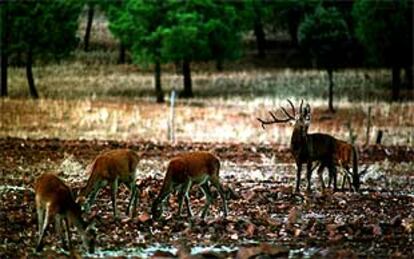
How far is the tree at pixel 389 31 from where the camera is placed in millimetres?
47938

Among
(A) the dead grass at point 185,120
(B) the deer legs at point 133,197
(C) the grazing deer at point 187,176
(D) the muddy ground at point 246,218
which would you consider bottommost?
(A) the dead grass at point 185,120

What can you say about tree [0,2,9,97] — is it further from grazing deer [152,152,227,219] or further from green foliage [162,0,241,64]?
grazing deer [152,152,227,219]

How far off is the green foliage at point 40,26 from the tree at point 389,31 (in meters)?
14.7

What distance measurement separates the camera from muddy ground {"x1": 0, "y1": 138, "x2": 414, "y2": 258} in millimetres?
12398

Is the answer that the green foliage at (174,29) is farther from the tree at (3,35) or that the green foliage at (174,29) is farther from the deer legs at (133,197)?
the deer legs at (133,197)

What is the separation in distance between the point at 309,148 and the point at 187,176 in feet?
11.7

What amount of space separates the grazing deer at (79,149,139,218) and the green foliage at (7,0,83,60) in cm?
3364

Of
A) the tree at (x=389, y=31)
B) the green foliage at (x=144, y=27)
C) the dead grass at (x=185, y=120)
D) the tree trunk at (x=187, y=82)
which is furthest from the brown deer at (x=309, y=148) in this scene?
the tree trunk at (x=187, y=82)

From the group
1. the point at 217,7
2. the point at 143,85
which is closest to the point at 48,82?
the point at 143,85

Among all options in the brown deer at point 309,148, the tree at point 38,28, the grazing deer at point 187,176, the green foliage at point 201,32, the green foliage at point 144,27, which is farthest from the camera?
the green foliage at point 144,27

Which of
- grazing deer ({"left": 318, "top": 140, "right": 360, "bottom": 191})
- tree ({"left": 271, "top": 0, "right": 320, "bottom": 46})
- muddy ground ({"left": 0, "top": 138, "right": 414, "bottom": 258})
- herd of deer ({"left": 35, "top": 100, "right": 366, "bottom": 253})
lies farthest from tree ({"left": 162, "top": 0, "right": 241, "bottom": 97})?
grazing deer ({"left": 318, "top": 140, "right": 360, "bottom": 191})

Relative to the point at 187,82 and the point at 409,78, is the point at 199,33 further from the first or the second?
the point at 409,78

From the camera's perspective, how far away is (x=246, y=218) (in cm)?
1447

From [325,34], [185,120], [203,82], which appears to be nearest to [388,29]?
[325,34]
